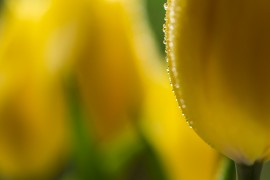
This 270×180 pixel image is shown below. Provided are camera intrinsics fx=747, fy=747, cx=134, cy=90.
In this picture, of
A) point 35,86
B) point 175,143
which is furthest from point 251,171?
point 35,86

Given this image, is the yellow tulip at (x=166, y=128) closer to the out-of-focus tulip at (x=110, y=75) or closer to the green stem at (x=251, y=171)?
the out-of-focus tulip at (x=110, y=75)

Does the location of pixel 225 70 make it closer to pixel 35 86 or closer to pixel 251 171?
pixel 251 171

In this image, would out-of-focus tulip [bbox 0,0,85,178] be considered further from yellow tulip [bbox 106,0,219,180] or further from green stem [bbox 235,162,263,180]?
green stem [bbox 235,162,263,180]

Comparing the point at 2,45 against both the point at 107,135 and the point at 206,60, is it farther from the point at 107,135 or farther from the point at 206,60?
the point at 206,60

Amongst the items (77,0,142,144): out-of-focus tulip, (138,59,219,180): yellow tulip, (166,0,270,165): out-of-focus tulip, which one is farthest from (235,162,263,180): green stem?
(77,0,142,144): out-of-focus tulip

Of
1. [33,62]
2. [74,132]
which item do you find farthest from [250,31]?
[33,62]

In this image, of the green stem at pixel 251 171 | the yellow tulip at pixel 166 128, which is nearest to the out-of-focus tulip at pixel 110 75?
the yellow tulip at pixel 166 128
